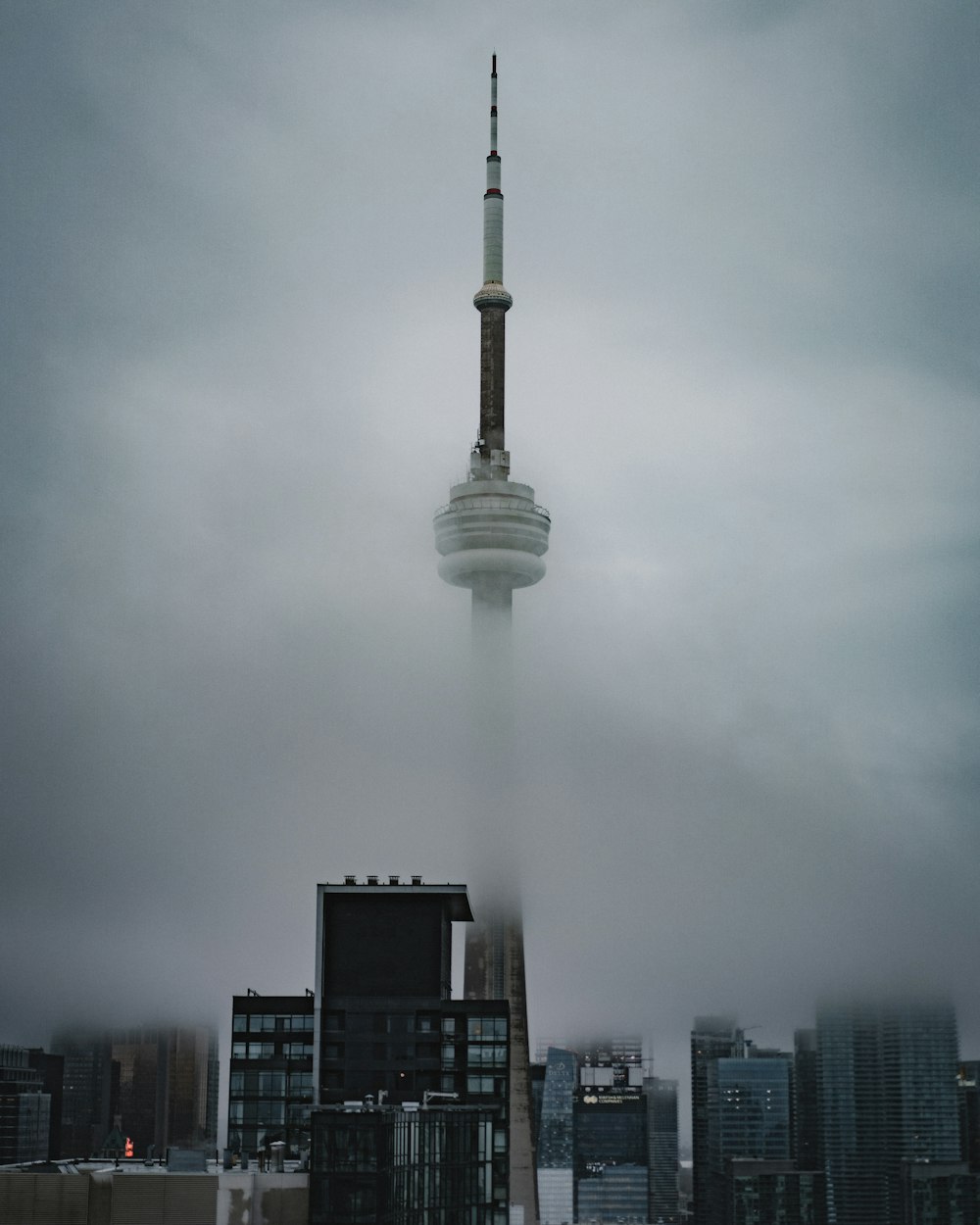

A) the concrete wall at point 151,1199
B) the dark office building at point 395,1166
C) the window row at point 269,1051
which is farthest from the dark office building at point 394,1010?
the concrete wall at point 151,1199

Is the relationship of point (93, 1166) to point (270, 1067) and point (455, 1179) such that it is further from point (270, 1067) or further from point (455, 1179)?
point (270, 1067)

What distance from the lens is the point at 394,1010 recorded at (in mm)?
136750

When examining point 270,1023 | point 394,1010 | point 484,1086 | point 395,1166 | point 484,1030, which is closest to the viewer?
point 395,1166

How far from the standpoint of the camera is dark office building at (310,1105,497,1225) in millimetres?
88125

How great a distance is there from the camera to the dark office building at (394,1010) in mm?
135625

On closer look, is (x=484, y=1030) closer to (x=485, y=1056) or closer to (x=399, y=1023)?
(x=485, y=1056)

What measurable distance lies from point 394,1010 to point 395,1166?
149 ft

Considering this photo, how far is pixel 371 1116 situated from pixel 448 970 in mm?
54391

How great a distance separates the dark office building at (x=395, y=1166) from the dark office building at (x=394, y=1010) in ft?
90.7

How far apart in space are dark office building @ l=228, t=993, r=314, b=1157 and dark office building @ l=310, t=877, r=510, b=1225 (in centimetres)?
165

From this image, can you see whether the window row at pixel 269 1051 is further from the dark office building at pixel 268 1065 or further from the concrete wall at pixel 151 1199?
the concrete wall at pixel 151 1199

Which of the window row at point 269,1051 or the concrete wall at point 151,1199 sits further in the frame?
the window row at point 269,1051

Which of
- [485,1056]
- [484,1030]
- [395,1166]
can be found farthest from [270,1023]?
[395,1166]

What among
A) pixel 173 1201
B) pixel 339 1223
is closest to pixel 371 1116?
pixel 339 1223
